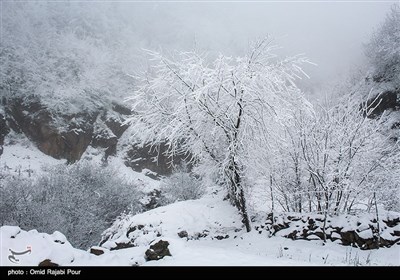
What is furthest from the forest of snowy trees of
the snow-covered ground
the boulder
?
the boulder

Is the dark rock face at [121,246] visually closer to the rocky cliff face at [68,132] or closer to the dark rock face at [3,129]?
the rocky cliff face at [68,132]

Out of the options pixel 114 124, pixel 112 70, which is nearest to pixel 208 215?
pixel 114 124

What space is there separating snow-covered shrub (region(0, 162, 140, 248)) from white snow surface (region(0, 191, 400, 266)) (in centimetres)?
740

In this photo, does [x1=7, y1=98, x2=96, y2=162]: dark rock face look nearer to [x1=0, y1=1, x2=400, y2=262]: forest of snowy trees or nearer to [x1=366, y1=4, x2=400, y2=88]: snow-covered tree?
[x1=0, y1=1, x2=400, y2=262]: forest of snowy trees

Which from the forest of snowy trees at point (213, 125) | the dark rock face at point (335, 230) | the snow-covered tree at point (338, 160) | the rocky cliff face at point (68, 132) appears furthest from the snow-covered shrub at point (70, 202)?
the snow-covered tree at point (338, 160)

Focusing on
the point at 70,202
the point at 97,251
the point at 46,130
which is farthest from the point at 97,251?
the point at 46,130

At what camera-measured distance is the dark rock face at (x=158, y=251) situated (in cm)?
636

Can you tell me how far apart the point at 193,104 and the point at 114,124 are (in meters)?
36.6

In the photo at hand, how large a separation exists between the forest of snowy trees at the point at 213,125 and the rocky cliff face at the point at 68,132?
39 centimetres

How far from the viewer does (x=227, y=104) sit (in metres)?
9.98

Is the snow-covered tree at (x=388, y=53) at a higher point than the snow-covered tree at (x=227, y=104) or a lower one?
higher

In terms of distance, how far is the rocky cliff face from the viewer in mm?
39594
